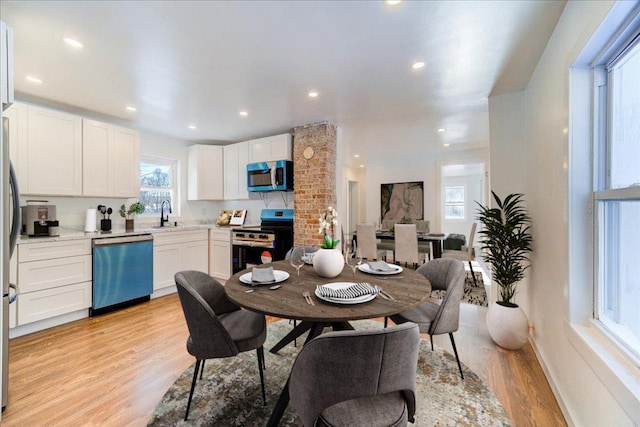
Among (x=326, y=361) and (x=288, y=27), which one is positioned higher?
(x=288, y=27)

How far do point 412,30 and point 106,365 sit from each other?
11.0ft

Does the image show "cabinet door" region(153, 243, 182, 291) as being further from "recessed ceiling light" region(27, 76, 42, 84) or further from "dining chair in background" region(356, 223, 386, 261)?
"dining chair in background" region(356, 223, 386, 261)

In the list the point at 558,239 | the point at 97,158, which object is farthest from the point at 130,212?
the point at 558,239

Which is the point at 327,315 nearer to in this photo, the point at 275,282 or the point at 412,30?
the point at 275,282

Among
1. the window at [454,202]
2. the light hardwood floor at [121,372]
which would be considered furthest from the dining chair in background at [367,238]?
the window at [454,202]

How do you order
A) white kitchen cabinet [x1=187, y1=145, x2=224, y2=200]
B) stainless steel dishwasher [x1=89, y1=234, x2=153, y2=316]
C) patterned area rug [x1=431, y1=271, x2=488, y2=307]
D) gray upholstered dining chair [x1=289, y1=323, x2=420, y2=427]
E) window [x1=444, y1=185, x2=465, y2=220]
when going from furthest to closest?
1. window [x1=444, y1=185, x2=465, y2=220]
2. white kitchen cabinet [x1=187, y1=145, x2=224, y2=200]
3. patterned area rug [x1=431, y1=271, x2=488, y2=307]
4. stainless steel dishwasher [x1=89, y1=234, x2=153, y2=316]
5. gray upholstered dining chair [x1=289, y1=323, x2=420, y2=427]

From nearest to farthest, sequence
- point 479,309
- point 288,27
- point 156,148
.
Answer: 1. point 288,27
2. point 479,309
3. point 156,148

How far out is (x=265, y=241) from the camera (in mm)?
3910

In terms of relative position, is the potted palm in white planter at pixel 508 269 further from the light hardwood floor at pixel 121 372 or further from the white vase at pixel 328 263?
the white vase at pixel 328 263

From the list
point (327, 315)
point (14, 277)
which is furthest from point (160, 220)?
point (327, 315)

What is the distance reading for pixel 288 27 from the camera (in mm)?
1782

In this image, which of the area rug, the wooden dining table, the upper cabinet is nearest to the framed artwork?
the upper cabinet

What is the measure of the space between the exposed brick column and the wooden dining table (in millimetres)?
1807

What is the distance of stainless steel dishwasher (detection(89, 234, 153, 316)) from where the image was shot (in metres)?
3.05
